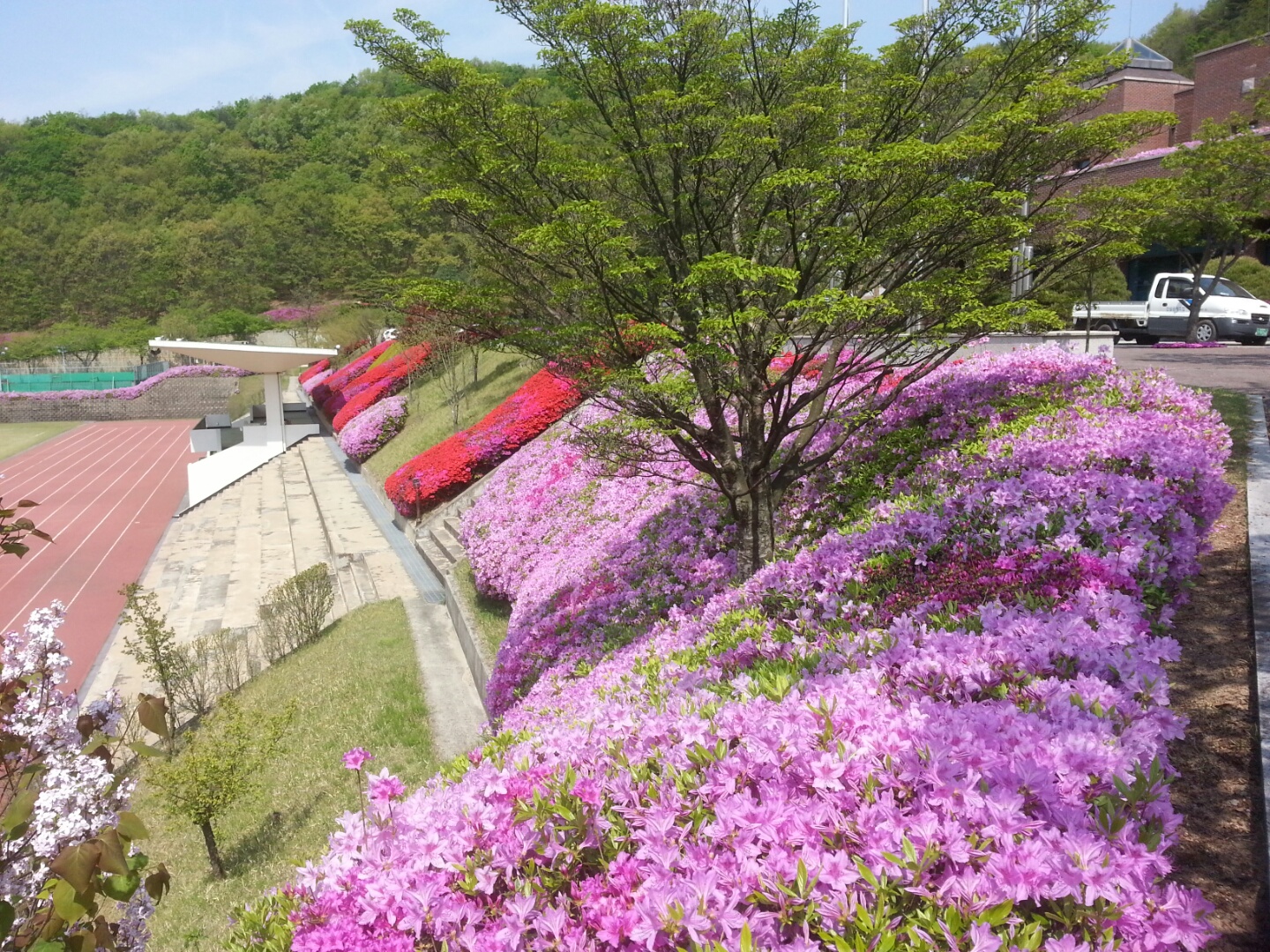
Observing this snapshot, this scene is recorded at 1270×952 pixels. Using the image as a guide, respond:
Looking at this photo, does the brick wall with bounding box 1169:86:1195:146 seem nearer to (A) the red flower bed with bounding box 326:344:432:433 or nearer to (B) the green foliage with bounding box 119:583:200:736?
(A) the red flower bed with bounding box 326:344:432:433

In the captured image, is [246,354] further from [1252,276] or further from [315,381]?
[1252,276]

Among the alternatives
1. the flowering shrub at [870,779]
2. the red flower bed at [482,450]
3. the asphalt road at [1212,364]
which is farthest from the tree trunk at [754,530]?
the red flower bed at [482,450]

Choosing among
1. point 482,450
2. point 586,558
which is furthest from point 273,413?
point 586,558

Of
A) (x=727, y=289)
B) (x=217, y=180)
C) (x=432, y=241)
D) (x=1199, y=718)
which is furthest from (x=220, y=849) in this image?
(x=217, y=180)

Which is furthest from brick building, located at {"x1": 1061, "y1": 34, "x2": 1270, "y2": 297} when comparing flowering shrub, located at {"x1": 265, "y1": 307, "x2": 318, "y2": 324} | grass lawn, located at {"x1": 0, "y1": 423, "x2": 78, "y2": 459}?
flowering shrub, located at {"x1": 265, "y1": 307, "x2": 318, "y2": 324}

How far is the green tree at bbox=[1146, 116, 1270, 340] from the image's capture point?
784 inches

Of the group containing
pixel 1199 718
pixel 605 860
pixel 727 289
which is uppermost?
pixel 727 289

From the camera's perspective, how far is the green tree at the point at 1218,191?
65.4 ft

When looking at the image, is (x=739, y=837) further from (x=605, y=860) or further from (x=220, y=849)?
(x=220, y=849)

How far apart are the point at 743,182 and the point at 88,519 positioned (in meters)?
22.9

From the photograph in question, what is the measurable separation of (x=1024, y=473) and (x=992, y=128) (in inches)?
114

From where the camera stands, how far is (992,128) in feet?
22.4

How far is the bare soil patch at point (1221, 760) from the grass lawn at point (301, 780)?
192 inches

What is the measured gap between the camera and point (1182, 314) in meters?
21.0
